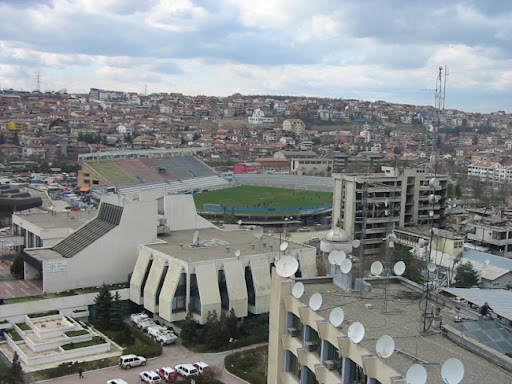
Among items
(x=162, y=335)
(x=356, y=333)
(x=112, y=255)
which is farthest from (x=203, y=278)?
(x=356, y=333)

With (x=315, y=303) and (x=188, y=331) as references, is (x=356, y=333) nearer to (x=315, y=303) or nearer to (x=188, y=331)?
(x=315, y=303)

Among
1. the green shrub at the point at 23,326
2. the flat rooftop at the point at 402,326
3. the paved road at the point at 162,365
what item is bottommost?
the paved road at the point at 162,365

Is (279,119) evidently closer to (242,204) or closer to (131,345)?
(242,204)

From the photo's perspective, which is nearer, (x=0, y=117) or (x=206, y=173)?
(x=206, y=173)

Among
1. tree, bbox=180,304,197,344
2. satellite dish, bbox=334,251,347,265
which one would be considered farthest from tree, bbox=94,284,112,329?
satellite dish, bbox=334,251,347,265

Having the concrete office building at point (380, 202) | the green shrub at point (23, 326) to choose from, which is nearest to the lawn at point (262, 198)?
the concrete office building at point (380, 202)

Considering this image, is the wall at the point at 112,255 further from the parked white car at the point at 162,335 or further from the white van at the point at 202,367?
the white van at the point at 202,367

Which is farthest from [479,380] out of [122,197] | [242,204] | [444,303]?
[242,204]

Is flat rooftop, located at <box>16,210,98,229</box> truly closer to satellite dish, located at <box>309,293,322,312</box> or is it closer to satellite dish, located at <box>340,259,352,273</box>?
satellite dish, located at <box>340,259,352,273</box>
